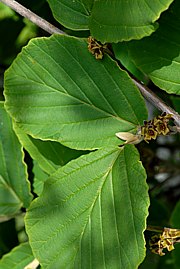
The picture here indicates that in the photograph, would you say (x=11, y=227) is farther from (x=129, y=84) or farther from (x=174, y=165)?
(x=129, y=84)

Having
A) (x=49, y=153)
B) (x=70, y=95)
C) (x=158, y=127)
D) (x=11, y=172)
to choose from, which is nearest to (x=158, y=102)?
(x=158, y=127)

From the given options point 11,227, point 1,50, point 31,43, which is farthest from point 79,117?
point 1,50

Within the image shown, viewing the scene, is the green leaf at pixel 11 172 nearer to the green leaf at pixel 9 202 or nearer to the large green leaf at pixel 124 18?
the green leaf at pixel 9 202

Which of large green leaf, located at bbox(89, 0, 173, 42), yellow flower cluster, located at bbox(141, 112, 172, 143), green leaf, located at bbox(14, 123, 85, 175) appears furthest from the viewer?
green leaf, located at bbox(14, 123, 85, 175)

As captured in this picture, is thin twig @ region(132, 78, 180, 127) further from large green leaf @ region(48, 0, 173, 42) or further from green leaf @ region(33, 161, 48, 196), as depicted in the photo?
green leaf @ region(33, 161, 48, 196)

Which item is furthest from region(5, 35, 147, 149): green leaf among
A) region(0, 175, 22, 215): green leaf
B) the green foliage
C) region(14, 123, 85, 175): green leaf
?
region(0, 175, 22, 215): green leaf

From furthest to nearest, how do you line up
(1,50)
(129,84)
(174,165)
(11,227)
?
(174,165), (1,50), (11,227), (129,84)

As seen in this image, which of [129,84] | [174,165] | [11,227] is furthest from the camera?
[174,165]
